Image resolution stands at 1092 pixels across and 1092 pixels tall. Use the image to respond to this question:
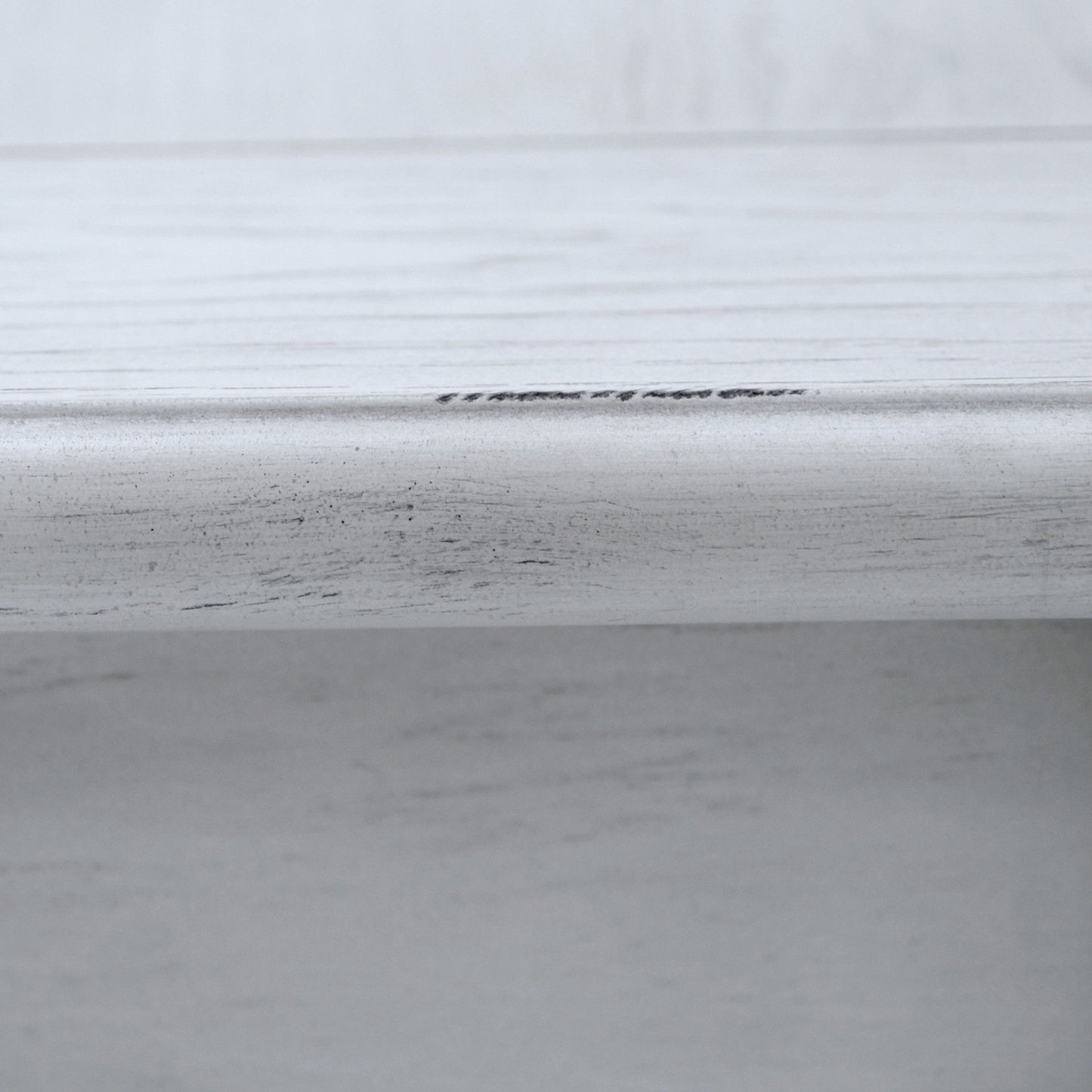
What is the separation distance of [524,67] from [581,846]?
34cm

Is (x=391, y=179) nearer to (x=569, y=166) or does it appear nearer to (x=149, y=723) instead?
(x=569, y=166)

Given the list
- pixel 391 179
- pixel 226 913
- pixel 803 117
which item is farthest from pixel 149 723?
pixel 803 117

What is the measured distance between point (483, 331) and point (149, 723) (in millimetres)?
71

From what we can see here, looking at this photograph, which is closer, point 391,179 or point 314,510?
point 314,510

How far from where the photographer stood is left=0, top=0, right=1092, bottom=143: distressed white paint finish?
16.2 inches

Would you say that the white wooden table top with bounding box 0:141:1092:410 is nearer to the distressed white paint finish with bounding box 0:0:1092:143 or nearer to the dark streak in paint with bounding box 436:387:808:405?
the dark streak in paint with bounding box 436:387:808:405

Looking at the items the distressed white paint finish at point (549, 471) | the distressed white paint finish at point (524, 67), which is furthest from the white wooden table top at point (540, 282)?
the distressed white paint finish at point (524, 67)

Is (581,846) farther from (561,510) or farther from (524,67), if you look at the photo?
(524,67)

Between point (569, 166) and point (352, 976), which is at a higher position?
point (569, 166)

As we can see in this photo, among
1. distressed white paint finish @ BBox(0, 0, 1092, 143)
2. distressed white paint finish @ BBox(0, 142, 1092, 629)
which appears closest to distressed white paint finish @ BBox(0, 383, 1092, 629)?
distressed white paint finish @ BBox(0, 142, 1092, 629)

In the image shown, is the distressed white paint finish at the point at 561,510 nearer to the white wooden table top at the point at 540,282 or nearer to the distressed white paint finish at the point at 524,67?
the white wooden table top at the point at 540,282

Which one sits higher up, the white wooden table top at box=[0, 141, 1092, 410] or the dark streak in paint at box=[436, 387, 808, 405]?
the white wooden table top at box=[0, 141, 1092, 410]

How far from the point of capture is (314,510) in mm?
119

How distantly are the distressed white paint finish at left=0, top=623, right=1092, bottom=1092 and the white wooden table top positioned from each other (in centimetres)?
4
